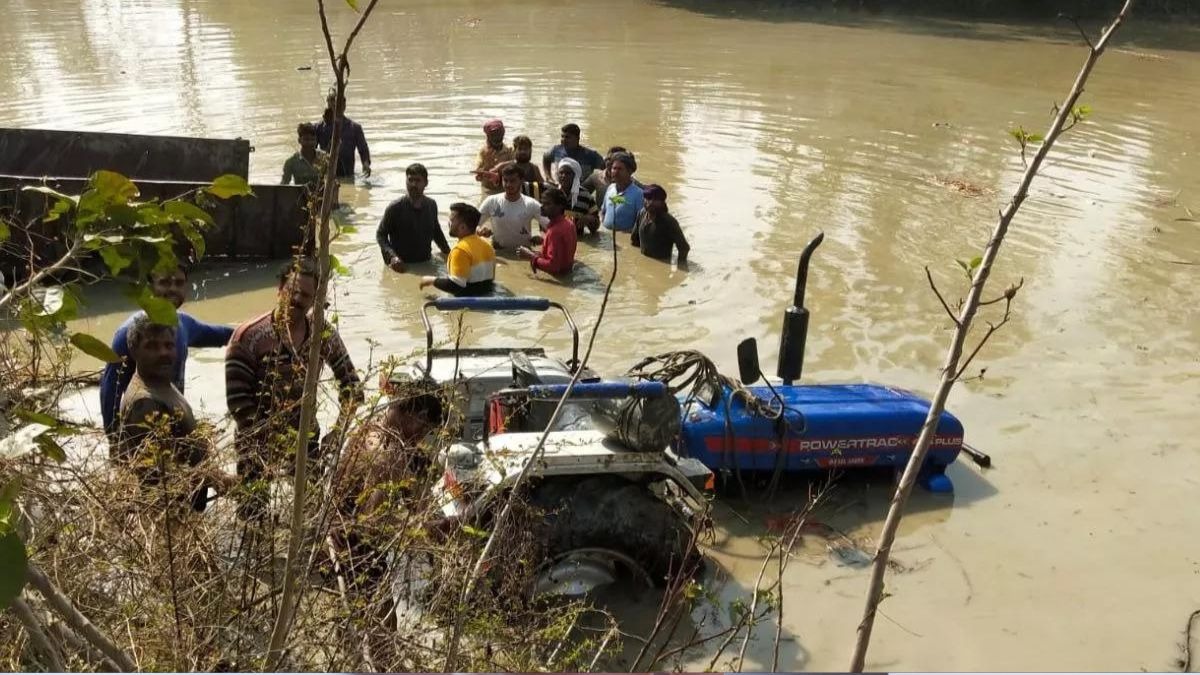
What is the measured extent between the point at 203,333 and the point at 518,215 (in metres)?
5.03

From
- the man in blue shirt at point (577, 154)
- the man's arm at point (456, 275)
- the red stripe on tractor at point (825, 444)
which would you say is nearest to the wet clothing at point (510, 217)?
the man's arm at point (456, 275)

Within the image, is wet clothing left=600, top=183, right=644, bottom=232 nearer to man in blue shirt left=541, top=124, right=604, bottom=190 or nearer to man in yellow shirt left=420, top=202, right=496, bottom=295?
man in blue shirt left=541, top=124, right=604, bottom=190

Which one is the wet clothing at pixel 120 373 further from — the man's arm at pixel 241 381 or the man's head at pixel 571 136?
the man's head at pixel 571 136

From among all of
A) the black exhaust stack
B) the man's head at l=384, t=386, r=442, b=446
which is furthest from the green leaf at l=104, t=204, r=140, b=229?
the black exhaust stack

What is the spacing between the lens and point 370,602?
2.99 m

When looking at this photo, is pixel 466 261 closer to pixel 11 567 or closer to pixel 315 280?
pixel 315 280

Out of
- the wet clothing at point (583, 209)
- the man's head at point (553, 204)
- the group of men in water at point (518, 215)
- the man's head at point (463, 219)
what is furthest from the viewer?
the wet clothing at point (583, 209)

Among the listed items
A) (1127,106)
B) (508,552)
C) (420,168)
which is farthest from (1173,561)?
(1127,106)

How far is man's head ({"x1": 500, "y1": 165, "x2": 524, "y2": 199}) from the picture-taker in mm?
9953

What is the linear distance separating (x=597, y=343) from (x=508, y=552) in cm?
479

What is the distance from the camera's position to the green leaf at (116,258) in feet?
5.62

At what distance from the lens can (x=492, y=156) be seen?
12.4 m

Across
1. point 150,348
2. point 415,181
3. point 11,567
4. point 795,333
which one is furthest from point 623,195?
point 11,567

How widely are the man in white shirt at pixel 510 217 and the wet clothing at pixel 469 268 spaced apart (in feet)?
4.40
